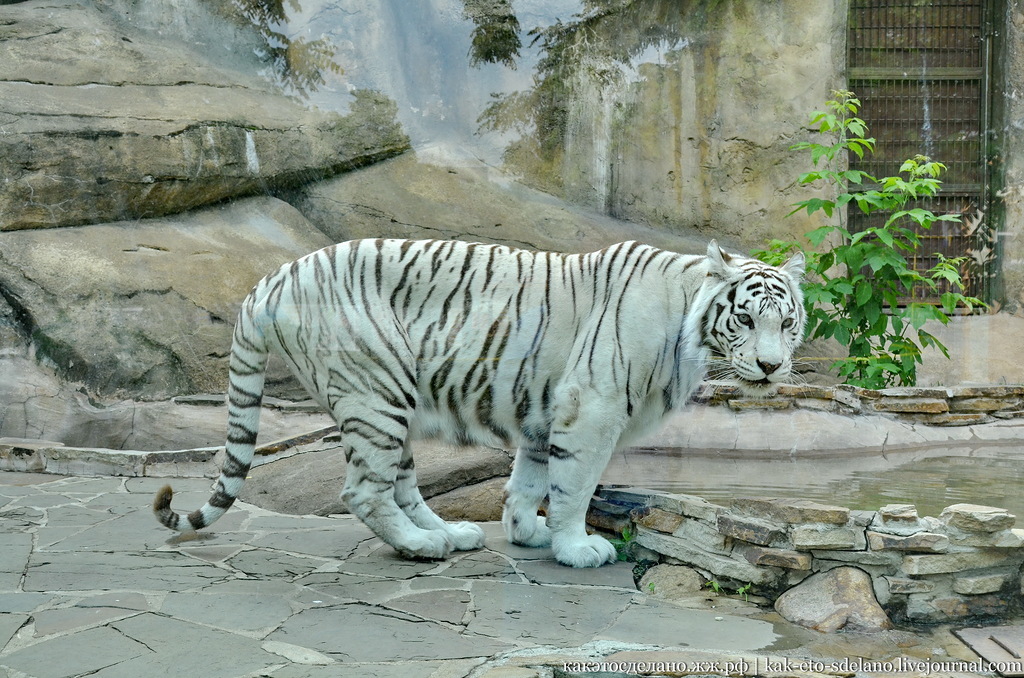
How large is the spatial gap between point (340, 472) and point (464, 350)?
133cm

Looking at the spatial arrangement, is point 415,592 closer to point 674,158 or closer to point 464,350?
point 464,350

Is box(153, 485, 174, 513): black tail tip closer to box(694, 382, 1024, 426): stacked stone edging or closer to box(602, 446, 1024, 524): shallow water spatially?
box(602, 446, 1024, 524): shallow water

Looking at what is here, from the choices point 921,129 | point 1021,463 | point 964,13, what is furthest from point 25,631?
point 964,13

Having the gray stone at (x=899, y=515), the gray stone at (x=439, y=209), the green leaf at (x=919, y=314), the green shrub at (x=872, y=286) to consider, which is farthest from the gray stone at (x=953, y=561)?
the green leaf at (x=919, y=314)

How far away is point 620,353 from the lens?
3.28 metres

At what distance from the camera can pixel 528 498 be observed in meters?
3.59

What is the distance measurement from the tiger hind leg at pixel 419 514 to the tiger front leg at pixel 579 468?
368 millimetres

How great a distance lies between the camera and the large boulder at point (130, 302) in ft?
18.4

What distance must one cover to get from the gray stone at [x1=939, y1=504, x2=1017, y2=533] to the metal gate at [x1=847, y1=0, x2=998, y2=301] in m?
4.42

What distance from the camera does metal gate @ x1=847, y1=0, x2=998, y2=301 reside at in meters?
6.73

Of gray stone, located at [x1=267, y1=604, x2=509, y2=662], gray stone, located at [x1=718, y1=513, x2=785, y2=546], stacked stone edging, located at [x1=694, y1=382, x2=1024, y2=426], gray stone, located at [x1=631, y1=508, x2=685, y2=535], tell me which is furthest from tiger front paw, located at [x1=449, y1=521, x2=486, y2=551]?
stacked stone edging, located at [x1=694, y1=382, x2=1024, y2=426]

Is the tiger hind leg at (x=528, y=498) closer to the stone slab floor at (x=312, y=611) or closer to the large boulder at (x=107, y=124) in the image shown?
the stone slab floor at (x=312, y=611)

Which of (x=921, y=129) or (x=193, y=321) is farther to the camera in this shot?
(x=921, y=129)

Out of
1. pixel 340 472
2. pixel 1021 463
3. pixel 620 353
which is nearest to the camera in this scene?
pixel 620 353
